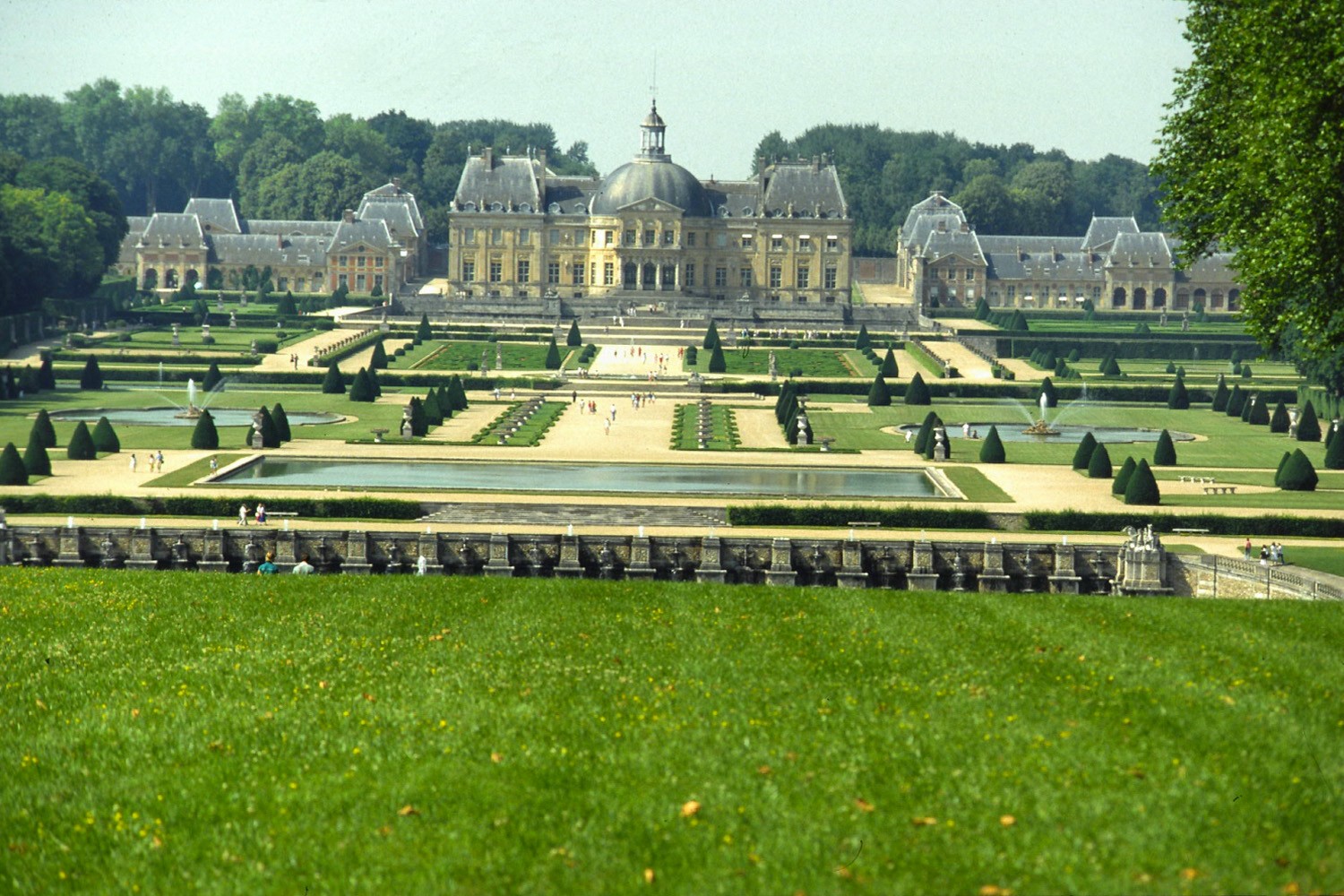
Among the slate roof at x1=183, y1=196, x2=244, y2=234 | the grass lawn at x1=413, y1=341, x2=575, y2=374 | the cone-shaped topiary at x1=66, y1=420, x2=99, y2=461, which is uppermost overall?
the slate roof at x1=183, y1=196, x2=244, y2=234

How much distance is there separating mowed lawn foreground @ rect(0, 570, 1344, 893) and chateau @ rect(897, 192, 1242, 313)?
134932mm

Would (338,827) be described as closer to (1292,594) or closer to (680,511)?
(1292,594)

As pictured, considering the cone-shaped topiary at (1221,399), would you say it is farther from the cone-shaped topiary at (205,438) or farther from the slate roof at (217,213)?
the slate roof at (217,213)

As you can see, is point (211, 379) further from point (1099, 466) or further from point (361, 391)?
point (1099, 466)

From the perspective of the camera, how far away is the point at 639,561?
43.3m

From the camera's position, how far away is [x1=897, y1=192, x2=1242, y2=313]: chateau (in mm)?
157625

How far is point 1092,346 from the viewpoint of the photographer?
393 ft

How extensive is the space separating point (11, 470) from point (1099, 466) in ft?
111

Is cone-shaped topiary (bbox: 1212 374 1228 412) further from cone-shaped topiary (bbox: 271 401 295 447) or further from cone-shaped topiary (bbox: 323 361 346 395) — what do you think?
cone-shaped topiary (bbox: 271 401 295 447)

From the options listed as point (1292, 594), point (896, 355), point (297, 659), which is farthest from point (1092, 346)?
point (297, 659)

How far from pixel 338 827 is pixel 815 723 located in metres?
4.77

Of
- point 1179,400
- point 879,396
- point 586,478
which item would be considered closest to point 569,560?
point 586,478

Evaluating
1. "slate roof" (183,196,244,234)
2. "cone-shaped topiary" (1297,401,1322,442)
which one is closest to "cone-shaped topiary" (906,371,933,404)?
"cone-shaped topiary" (1297,401,1322,442)

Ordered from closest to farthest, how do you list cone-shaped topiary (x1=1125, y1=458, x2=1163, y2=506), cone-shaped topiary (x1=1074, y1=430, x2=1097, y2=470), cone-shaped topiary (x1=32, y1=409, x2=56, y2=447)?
cone-shaped topiary (x1=1125, y1=458, x2=1163, y2=506) < cone-shaped topiary (x1=32, y1=409, x2=56, y2=447) < cone-shaped topiary (x1=1074, y1=430, x2=1097, y2=470)
